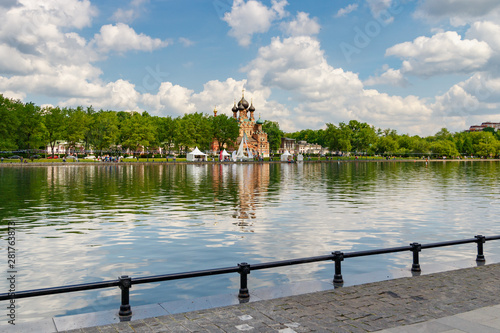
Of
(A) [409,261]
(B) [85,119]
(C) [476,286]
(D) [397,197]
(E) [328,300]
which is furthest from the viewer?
(B) [85,119]

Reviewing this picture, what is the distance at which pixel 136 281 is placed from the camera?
8047 mm

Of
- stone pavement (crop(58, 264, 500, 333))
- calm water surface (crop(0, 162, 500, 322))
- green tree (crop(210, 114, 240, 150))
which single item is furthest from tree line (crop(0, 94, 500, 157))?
stone pavement (crop(58, 264, 500, 333))

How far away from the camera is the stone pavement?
7.52m

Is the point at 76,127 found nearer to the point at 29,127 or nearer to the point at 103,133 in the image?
the point at 103,133

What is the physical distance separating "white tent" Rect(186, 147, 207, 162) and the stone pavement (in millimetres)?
122965

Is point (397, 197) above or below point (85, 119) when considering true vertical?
below

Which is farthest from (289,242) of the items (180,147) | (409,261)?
(180,147)

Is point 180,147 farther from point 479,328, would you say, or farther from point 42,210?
point 479,328

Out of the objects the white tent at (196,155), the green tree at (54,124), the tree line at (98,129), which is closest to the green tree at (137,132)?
the tree line at (98,129)

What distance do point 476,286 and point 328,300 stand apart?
3.72m

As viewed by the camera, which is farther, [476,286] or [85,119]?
[85,119]

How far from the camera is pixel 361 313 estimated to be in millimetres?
8289

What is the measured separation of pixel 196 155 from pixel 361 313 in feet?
440

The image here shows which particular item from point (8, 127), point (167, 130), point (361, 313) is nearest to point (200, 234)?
point (361, 313)
